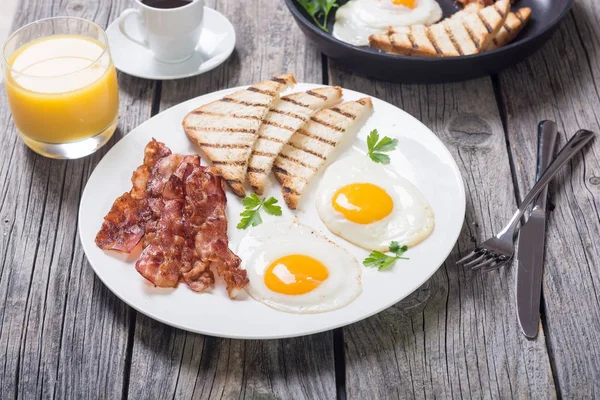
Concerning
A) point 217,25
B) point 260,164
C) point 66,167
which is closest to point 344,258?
point 260,164

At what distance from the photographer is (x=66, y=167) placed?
3.31 m

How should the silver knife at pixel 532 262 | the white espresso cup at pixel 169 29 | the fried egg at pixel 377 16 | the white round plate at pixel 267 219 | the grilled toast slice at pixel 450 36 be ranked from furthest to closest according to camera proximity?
the fried egg at pixel 377 16 → the grilled toast slice at pixel 450 36 → the white espresso cup at pixel 169 29 → the silver knife at pixel 532 262 → the white round plate at pixel 267 219

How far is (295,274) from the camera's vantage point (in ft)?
8.52

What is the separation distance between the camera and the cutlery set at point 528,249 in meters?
2.73

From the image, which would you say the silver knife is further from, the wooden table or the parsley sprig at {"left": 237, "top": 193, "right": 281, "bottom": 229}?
the parsley sprig at {"left": 237, "top": 193, "right": 281, "bottom": 229}

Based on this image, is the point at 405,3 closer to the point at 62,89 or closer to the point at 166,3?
the point at 166,3

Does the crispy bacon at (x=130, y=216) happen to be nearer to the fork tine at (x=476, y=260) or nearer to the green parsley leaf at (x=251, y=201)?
the green parsley leaf at (x=251, y=201)

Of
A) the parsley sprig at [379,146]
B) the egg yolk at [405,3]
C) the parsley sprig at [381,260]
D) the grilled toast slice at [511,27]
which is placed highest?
the grilled toast slice at [511,27]

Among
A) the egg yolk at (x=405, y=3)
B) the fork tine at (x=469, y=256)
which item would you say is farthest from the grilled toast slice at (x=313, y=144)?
the egg yolk at (x=405, y=3)

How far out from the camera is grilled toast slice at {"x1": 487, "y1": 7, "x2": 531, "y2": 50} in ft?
12.4

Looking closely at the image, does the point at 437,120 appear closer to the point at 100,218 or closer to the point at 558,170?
the point at 558,170

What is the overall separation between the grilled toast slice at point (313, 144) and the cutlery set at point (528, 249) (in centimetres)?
75

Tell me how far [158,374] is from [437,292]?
3.72 ft

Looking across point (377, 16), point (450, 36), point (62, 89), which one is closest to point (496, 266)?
point (450, 36)
